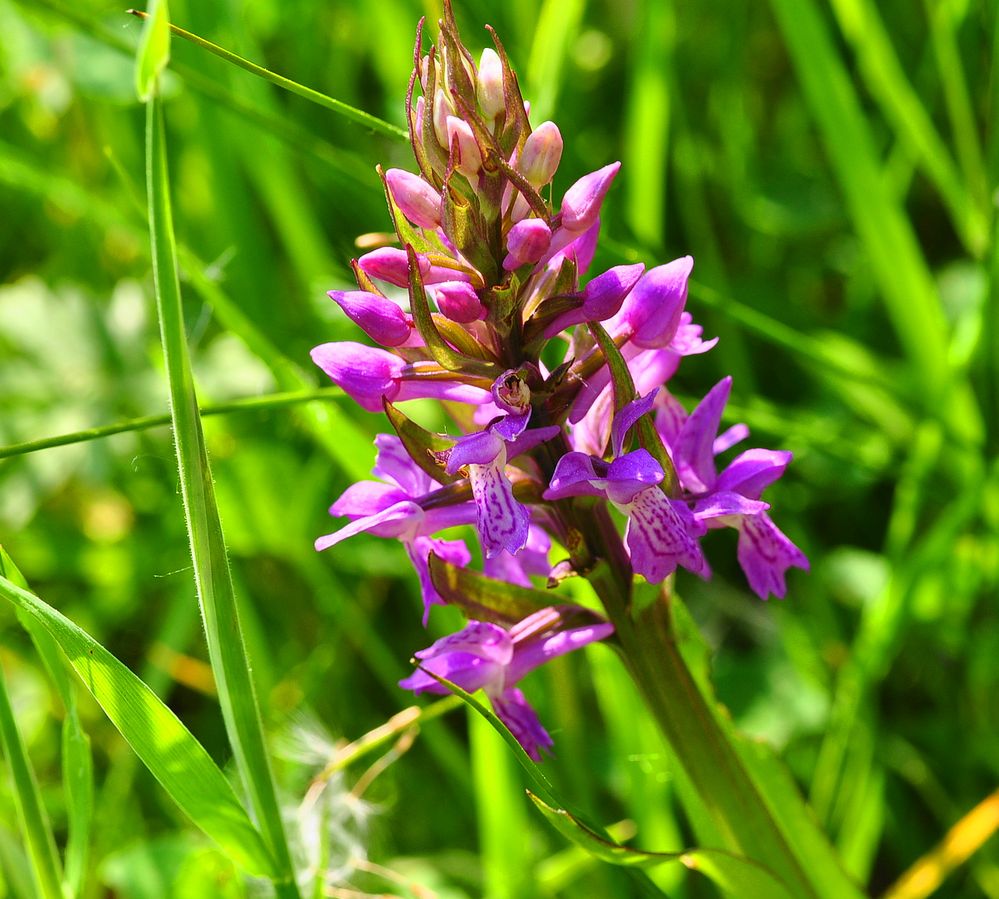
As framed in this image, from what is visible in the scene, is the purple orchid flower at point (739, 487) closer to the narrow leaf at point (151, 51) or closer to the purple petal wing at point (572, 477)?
the purple petal wing at point (572, 477)

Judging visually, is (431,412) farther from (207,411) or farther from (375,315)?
(375,315)

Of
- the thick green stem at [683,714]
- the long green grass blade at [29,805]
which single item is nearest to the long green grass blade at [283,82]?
the thick green stem at [683,714]

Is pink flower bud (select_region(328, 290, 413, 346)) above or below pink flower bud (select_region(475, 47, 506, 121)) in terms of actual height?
below

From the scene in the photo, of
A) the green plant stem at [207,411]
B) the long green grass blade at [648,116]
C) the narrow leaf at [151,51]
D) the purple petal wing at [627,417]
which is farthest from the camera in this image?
the long green grass blade at [648,116]

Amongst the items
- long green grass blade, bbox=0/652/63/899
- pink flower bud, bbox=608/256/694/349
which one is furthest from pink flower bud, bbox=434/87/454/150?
long green grass blade, bbox=0/652/63/899

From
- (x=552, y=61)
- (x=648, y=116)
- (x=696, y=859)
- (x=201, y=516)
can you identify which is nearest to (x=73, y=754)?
(x=201, y=516)

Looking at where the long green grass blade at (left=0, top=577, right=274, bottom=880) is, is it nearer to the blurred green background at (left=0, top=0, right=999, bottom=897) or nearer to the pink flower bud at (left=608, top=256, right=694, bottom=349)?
the blurred green background at (left=0, top=0, right=999, bottom=897)

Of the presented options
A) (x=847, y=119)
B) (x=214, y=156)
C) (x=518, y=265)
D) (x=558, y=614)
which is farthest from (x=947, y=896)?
(x=214, y=156)
